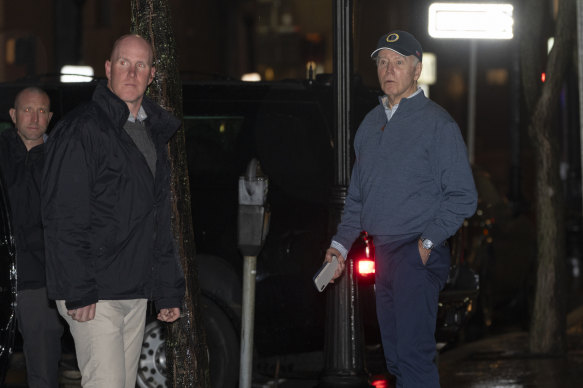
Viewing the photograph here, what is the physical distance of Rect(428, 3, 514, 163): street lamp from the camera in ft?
30.2

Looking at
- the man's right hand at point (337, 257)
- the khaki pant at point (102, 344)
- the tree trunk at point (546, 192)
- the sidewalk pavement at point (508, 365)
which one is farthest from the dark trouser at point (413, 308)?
the tree trunk at point (546, 192)

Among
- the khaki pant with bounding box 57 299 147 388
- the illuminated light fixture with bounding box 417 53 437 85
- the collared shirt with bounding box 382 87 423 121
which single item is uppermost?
the illuminated light fixture with bounding box 417 53 437 85

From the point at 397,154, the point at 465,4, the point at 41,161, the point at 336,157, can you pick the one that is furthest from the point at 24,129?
the point at 465,4

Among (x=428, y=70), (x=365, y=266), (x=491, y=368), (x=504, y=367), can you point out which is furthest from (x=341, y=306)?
(x=428, y=70)

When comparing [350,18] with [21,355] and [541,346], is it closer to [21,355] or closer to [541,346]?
[21,355]

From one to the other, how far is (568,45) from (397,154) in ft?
14.4

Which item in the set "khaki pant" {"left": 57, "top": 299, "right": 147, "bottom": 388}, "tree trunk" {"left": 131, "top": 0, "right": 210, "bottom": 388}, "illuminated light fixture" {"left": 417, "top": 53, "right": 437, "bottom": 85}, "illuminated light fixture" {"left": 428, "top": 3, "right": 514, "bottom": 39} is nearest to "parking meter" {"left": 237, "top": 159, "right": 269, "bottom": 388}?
"tree trunk" {"left": 131, "top": 0, "right": 210, "bottom": 388}

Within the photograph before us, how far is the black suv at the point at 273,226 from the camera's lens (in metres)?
6.89

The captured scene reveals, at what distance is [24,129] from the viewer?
6.34 meters

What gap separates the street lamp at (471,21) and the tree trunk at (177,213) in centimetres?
407

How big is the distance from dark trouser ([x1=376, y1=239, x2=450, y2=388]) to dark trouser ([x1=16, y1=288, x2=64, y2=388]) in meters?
2.07

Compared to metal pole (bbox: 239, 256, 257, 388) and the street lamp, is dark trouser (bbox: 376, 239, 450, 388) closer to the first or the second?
metal pole (bbox: 239, 256, 257, 388)

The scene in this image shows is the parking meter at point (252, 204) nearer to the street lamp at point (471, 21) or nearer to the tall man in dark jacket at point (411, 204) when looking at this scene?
Result: the tall man in dark jacket at point (411, 204)

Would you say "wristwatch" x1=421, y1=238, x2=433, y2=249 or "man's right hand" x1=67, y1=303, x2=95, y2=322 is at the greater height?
"wristwatch" x1=421, y1=238, x2=433, y2=249
